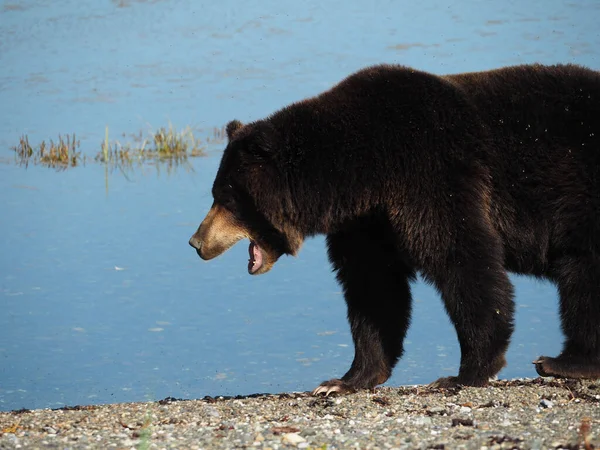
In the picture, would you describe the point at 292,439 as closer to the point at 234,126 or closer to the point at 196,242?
the point at 196,242

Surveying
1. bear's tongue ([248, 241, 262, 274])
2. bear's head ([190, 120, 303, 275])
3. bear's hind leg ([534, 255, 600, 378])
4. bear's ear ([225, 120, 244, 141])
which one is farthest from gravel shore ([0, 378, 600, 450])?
bear's ear ([225, 120, 244, 141])

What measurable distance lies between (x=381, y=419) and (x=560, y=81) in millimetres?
2389

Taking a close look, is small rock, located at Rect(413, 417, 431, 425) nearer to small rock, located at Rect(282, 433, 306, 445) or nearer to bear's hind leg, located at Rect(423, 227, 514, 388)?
small rock, located at Rect(282, 433, 306, 445)

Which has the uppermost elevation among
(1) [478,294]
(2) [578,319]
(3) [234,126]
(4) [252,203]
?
(3) [234,126]

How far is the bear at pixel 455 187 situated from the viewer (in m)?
6.25

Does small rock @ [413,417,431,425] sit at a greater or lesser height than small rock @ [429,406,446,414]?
greater

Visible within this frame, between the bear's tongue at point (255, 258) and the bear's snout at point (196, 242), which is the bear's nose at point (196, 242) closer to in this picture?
the bear's snout at point (196, 242)

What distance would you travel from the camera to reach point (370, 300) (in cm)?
682

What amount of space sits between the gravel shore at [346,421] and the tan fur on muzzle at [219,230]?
960mm

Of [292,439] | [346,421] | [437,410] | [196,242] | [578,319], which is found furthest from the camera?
[196,242]

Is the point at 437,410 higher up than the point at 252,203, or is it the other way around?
the point at 252,203

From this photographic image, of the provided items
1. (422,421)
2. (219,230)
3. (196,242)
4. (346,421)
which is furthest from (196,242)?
(422,421)

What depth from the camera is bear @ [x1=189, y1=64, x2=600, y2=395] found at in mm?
6250

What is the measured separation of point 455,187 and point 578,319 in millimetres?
1133
